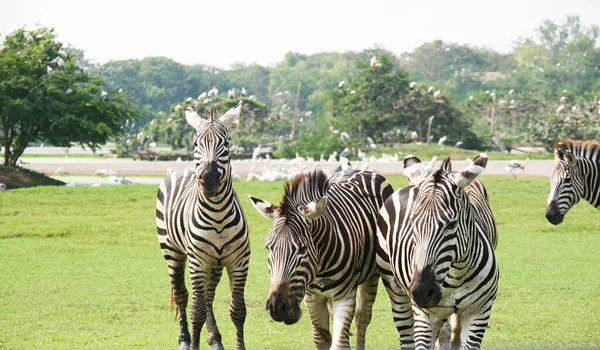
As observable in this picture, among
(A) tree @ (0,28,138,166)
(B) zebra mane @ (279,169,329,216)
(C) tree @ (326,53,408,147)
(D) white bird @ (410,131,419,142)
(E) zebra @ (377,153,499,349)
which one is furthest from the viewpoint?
(C) tree @ (326,53,408,147)

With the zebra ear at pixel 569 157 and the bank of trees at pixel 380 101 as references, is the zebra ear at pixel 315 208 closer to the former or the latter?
the zebra ear at pixel 569 157

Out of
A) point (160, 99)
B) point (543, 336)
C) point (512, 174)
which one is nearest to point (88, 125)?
point (512, 174)

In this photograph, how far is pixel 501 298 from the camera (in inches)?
469

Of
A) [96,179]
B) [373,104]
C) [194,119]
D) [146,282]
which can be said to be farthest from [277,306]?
[373,104]

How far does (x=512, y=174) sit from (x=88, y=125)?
13979 mm

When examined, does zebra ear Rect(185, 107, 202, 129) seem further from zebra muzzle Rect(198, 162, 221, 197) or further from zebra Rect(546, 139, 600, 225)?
zebra Rect(546, 139, 600, 225)

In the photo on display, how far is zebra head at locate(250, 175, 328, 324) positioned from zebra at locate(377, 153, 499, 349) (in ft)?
2.05

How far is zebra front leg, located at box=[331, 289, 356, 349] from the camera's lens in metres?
6.56

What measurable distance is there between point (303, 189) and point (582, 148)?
4.85m

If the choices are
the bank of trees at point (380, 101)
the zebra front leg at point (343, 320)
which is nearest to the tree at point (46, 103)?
the bank of trees at point (380, 101)

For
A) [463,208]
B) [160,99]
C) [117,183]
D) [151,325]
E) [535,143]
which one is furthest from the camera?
[160,99]

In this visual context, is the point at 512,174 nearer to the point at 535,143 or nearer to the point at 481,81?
the point at 535,143

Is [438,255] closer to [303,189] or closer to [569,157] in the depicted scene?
[303,189]

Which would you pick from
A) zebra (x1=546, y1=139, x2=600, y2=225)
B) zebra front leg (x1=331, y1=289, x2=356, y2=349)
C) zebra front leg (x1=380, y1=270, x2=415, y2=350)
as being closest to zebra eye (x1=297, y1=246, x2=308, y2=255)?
zebra front leg (x1=331, y1=289, x2=356, y2=349)
